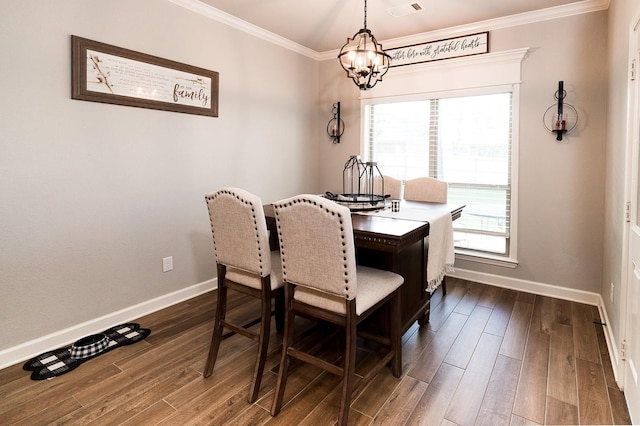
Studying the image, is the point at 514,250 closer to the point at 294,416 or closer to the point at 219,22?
the point at 294,416

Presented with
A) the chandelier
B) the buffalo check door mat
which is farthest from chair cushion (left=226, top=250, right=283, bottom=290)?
the chandelier

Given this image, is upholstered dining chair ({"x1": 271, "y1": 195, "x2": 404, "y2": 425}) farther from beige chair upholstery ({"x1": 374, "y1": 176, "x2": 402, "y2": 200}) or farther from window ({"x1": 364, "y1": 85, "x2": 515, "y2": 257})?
window ({"x1": 364, "y1": 85, "x2": 515, "y2": 257})

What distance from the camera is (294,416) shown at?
A: 1860 mm

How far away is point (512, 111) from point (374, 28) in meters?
1.61

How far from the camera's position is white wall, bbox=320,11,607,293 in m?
3.18

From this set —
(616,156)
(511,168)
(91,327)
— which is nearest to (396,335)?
(616,156)

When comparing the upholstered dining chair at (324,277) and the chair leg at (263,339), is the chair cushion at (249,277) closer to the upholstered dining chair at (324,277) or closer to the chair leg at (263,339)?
the chair leg at (263,339)

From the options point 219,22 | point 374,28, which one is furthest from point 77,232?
point 374,28

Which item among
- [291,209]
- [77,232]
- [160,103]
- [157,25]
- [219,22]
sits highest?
[219,22]

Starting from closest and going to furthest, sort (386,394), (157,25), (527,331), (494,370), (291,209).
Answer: (291,209), (386,394), (494,370), (527,331), (157,25)

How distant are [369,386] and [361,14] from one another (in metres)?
3.14

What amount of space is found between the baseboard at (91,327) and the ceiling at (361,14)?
2.58 m

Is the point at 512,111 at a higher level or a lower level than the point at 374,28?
lower

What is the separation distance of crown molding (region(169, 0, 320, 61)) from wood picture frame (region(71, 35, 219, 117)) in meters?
0.50
